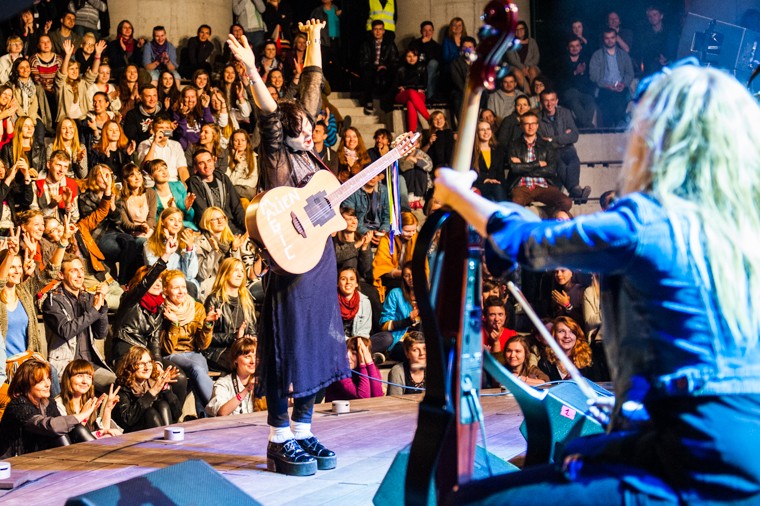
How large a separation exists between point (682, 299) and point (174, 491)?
54.2 inches

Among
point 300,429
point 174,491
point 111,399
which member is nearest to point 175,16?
point 111,399

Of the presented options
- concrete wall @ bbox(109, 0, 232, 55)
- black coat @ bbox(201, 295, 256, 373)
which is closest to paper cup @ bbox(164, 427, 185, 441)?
black coat @ bbox(201, 295, 256, 373)

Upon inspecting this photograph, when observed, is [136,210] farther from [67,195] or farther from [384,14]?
[384,14]

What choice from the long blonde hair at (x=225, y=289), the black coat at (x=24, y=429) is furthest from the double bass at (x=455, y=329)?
the long blonde hair at (x=225, y=289)

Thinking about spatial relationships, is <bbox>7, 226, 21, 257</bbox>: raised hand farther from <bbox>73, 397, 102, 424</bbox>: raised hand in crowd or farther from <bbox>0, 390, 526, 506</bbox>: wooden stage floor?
<bbox>0, 390, 526, 506</bbox>: wooden stage floor

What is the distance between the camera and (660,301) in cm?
176

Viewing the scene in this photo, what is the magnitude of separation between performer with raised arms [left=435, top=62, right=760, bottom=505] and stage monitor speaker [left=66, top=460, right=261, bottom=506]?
0.95m

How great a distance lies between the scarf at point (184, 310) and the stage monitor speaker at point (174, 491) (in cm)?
412

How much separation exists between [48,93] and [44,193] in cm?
213

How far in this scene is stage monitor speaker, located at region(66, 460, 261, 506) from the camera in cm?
232

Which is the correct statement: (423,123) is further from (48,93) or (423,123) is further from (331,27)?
(48,93)

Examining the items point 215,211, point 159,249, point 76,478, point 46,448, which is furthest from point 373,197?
point 76,478

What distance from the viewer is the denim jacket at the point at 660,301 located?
5.70ft

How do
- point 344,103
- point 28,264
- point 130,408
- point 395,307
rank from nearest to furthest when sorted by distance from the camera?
1. point 130,408
2. point 28,264
3. point 395,307
4. point 344,103
